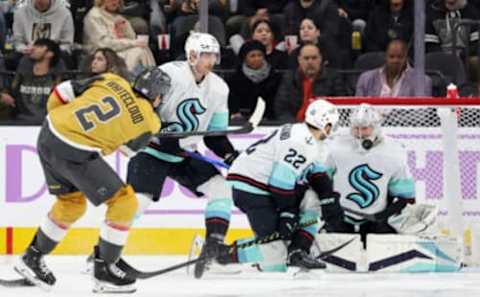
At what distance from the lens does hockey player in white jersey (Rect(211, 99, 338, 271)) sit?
6723 mm

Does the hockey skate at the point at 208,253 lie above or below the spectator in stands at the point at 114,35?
below

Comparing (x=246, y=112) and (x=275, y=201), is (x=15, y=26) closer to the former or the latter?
(x=246, y=112)

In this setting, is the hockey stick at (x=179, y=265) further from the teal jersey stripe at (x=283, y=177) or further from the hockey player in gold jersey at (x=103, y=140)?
the teal jersey stripe at (x=283, y=177)

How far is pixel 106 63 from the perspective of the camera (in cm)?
811

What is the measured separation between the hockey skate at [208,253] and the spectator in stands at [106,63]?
5.37 ft

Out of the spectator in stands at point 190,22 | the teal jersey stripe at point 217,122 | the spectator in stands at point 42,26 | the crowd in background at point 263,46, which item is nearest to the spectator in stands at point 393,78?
the crowd in background at point 263,46

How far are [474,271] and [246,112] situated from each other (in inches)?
68.1

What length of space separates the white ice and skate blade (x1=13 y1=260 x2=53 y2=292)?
28mm

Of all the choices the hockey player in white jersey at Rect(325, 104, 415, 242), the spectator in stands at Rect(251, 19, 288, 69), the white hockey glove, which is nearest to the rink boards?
the spectator in stands at Rect(251, 19, 288, 69)

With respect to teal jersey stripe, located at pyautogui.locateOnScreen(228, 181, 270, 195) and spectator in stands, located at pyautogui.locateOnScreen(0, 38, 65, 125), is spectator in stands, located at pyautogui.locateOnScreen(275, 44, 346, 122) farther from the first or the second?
spectator in stands, located at pyautogui.locateOnScreen(0, 38, 65, 125)

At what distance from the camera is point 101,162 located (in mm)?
5855

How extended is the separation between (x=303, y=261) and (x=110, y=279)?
3.82 feet

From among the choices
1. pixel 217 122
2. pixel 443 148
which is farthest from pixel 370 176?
pixel 217 122

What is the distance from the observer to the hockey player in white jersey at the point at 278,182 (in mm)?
6723
